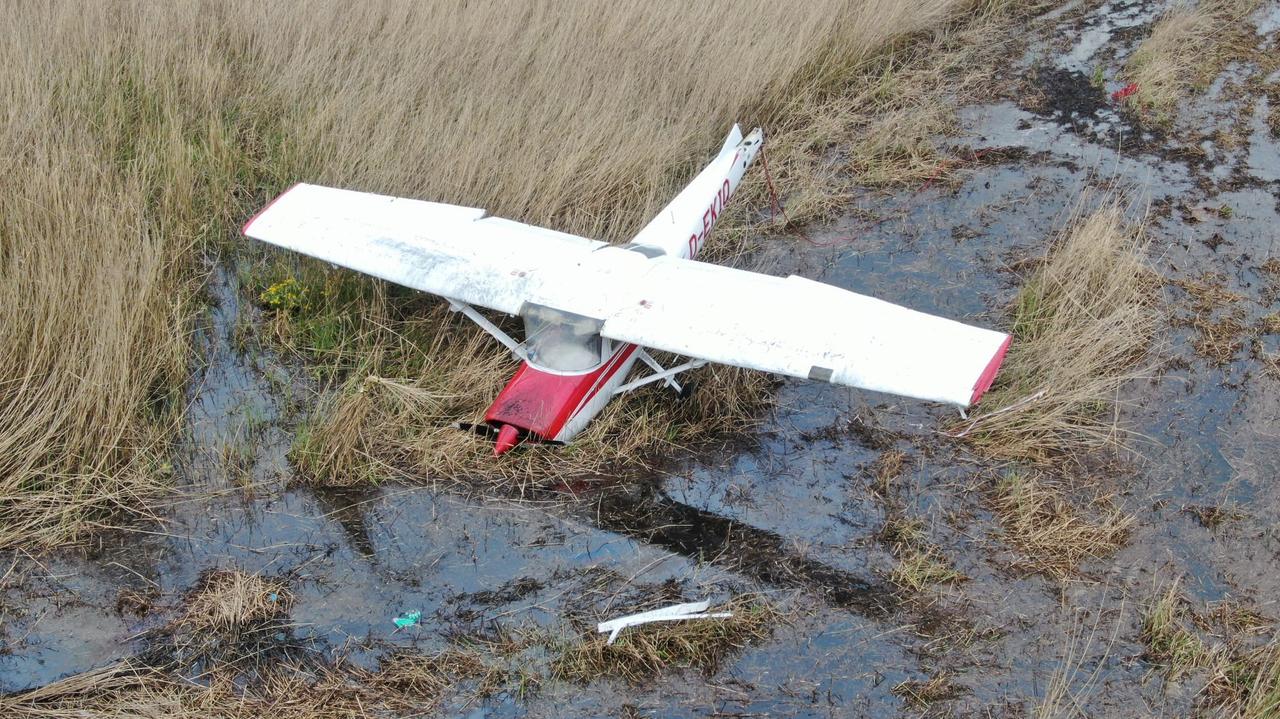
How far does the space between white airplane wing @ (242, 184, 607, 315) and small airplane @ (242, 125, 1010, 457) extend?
0.01 metres

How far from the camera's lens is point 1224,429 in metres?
6.79

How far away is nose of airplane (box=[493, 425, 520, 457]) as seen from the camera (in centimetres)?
593

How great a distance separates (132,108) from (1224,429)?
361 inches

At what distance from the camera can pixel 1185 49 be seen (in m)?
12.2

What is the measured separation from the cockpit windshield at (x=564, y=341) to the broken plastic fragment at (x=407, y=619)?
1742 millimetres

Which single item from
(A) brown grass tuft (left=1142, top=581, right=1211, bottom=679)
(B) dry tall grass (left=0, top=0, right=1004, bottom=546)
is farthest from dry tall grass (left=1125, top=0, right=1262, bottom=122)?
(A) brown grass tuft (left=1142, top=581, right=1211, bottom=679)

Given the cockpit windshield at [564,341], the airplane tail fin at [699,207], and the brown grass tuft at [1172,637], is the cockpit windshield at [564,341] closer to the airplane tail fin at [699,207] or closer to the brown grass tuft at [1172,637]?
the airplane tail fin at [699,207]

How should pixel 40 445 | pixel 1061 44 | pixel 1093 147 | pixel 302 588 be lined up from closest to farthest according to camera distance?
pixel 302 588 → pixel 40 445 → pixel 1093 147 → pixel 1061 44

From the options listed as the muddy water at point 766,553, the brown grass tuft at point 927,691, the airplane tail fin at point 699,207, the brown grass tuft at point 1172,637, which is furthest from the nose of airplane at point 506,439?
the brown grass tuft at point 1172,637

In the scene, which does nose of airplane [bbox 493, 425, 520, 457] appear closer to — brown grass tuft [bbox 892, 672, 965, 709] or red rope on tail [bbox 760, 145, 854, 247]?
brown grass tuft [bbox 892, 672, 965, 709]

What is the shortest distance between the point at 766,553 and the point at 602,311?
177cm

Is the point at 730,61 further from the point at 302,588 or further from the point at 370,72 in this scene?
the point at 302,588

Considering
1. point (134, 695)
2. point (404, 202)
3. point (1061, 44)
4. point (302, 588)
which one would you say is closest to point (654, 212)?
point (404, 202)

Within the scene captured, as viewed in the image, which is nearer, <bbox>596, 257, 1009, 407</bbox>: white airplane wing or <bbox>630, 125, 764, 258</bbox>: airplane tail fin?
<bbox>596, 257, 1009, 407</bbox>: white airplane wing
